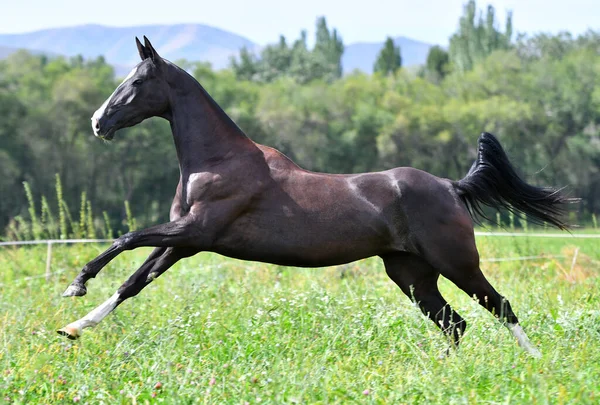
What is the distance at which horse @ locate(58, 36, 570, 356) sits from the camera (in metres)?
5.31

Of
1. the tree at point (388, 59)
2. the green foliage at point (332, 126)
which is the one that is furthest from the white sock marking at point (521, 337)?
the tree at point (388, 59)

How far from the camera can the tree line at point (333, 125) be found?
48688 millimetres

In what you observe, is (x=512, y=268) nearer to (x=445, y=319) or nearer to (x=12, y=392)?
(x=445, y=319)

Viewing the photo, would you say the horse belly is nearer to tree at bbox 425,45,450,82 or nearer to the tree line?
the tree line

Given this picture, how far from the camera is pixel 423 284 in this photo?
233 inches

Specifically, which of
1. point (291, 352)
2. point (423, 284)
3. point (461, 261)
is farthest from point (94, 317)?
point (461, 261)

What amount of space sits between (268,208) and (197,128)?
0.76m

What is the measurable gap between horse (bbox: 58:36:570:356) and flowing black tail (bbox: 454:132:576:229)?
14cm

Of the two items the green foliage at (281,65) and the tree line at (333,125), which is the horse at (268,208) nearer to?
the tree line at (333,125)

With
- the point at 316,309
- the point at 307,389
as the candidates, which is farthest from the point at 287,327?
the point at 307,389

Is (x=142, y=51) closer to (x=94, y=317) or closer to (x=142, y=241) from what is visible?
(x=142, y=241)

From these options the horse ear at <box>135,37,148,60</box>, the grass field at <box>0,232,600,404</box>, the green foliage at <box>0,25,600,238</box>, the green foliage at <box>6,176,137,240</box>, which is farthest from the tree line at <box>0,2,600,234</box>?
the horse ear at <box>135,37,148,60</box>

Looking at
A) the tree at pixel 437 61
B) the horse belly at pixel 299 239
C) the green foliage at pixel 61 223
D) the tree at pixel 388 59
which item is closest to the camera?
the horse belly at pixel 299 239

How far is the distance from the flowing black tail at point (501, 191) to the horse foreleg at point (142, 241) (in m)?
2.02
